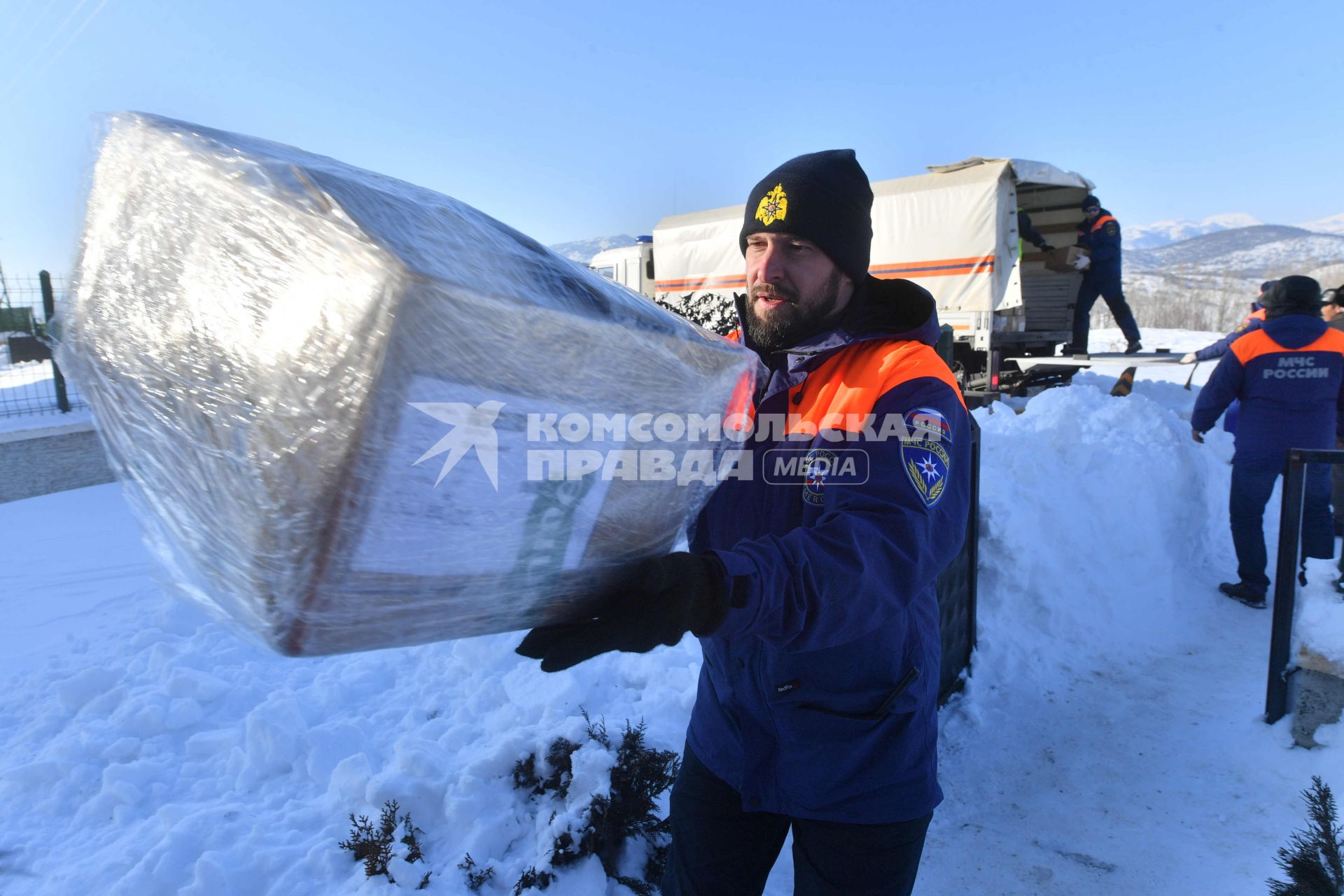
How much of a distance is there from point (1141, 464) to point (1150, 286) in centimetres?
4646

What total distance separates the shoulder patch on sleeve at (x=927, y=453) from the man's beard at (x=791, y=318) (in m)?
0.41

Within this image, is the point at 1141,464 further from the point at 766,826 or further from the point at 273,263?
the point at 273,263

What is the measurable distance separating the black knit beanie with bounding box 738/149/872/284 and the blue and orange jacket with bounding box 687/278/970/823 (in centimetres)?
11

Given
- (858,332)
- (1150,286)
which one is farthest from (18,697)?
(1150,286)

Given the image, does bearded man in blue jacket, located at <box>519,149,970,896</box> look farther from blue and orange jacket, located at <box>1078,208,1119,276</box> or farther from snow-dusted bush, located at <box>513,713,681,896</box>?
blue and orange jacket, located at <box>1078,208,1119,276</box>

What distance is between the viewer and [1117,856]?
2.70 metres

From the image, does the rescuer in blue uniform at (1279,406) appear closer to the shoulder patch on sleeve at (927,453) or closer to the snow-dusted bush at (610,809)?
the snow-dusted bush at (610,809)

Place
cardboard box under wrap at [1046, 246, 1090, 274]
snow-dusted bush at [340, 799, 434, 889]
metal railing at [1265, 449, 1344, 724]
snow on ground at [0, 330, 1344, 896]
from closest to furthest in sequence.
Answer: snow-dusted bush at [340, 799, 434, 889] → snow on ground at [0, 330, 1344, 896] → metal railing at [1265, 449, 1344, 724] → cardboard box under wrap at [1046, 246, 1090, 274]

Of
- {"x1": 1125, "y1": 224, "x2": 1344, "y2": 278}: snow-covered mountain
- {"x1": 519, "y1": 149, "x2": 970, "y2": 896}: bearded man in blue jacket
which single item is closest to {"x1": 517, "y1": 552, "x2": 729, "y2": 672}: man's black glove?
{"x1": 519, "y1": 149, "x2": 970, "y2": 896}: bearded man in blue jacket

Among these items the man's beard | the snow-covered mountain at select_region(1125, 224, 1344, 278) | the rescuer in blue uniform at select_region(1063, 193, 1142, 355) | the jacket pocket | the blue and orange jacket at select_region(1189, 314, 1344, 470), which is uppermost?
the snow-covered mountain at select_region(1125, 224, 1344, 278)

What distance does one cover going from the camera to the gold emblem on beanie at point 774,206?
1.63 m

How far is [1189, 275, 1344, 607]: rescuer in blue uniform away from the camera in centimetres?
464

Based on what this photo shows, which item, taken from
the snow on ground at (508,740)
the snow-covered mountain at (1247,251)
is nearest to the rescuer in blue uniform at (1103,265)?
the snow on ground at (508,740)

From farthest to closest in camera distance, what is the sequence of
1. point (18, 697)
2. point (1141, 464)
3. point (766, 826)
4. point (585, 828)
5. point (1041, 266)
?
point (1041, 266)
point (1141, 464)
point (18, 697)
point (585, 828)
point (766, 826)
